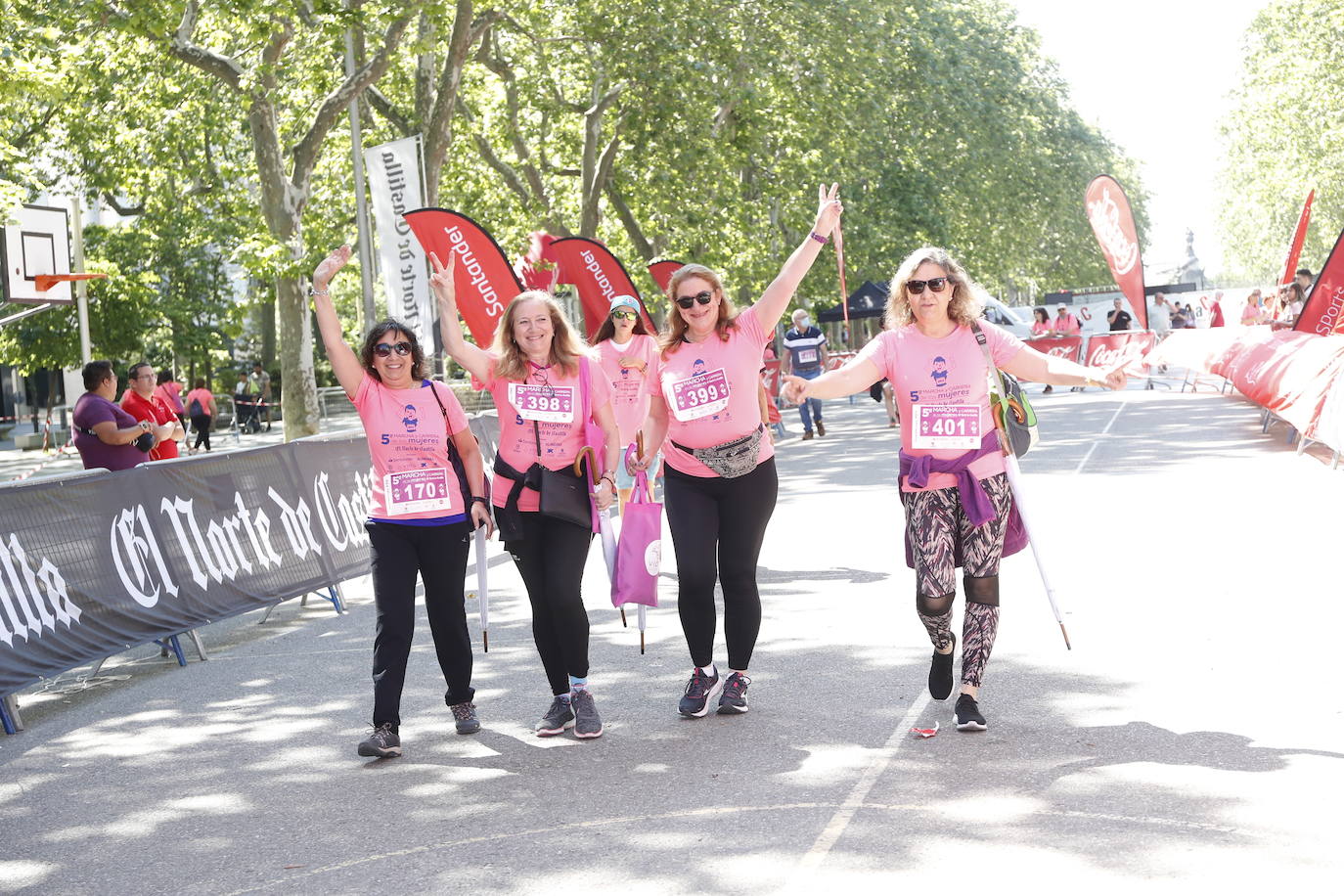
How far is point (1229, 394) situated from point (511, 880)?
25599 mm

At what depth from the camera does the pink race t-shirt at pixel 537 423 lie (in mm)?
6449

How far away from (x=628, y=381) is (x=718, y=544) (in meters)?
4.05

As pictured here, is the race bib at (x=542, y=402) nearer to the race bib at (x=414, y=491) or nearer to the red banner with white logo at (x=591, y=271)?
the race bib at (x=414, y=491)

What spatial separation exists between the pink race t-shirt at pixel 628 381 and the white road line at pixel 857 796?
416 centimetres

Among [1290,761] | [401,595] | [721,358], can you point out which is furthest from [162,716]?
[1290,761]

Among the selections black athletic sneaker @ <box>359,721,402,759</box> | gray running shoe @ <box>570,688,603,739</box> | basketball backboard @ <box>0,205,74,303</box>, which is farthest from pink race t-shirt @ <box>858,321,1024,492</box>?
basketball backboard @ <box>0,205,74,303</box>

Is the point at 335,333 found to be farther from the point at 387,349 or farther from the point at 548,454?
the point at 548,454

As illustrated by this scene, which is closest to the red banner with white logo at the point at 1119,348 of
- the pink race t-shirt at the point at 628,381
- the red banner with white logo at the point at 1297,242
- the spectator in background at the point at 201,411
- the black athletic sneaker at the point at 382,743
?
the red banner with white logo at the point at 1297,242

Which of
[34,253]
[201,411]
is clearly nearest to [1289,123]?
[201,411]

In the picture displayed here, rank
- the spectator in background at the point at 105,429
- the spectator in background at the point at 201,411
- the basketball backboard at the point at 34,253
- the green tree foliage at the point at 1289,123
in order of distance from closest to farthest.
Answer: the spectator in background at the point at 105,429
the basketball backboard at the point at 34,253
the spectator in background at the point at 201,411
the green tree foliage at the point at 1289,123

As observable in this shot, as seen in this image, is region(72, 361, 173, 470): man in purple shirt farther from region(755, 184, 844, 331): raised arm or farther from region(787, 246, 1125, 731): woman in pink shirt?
region(787, 246, 1125, 731): woman in pink shirt

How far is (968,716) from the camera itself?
6152 mm

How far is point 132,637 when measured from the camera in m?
8.72

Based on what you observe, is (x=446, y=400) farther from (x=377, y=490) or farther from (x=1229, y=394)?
Result: (x=1229, y=394)
